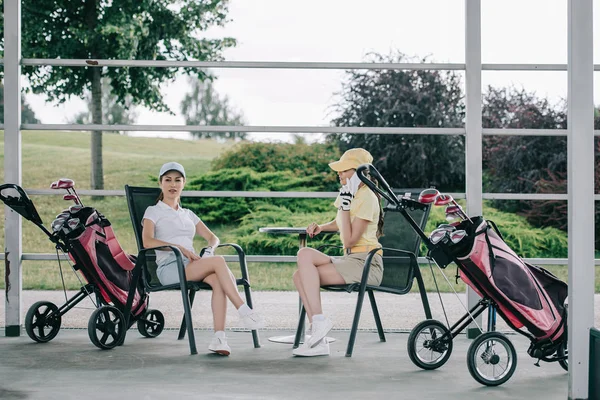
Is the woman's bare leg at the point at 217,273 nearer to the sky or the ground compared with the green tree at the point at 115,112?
nearer to the ground

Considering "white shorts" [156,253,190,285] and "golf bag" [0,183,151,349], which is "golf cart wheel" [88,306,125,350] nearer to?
"golf bag" [0,183,151,349]

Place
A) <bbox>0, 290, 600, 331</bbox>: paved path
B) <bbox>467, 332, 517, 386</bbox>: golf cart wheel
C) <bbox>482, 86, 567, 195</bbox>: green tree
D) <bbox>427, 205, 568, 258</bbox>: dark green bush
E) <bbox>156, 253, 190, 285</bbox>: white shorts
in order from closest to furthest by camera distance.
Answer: <bbox>467, 332, 517, 386</bbox>: golf cart wheel
<bbox>156, 253, 190, 285</bbox>: white shorts
<bbox>0, 290, 600, 331</bbox>: paved path
<bbox>427, 205, 568, 258</bbox>: dark green bush
<bbox>482, 86, 567, 195</bbox>: green tree

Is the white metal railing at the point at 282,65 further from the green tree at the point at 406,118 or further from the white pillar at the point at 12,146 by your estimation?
the green tree at the point at 406,118

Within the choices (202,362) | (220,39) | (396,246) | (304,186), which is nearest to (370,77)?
(304,186)

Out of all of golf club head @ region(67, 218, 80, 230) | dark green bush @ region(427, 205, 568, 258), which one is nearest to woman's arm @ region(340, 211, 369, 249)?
golf club head @ region(67, 218, 80, 230)

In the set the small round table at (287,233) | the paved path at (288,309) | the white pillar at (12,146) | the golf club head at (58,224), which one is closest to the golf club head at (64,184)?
the golf club head at (58,224)

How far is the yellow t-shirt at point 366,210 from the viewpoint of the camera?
4348 millimetres

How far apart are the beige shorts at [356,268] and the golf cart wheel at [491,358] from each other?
760 mm

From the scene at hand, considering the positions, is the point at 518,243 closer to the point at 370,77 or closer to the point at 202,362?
the point at 370,77

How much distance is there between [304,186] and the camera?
11.1 meters

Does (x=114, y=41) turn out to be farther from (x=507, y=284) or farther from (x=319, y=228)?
(x=507, y=284)

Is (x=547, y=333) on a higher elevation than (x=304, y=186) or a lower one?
lower

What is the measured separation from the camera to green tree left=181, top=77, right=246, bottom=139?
534 inches

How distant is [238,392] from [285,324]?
4525 mm
